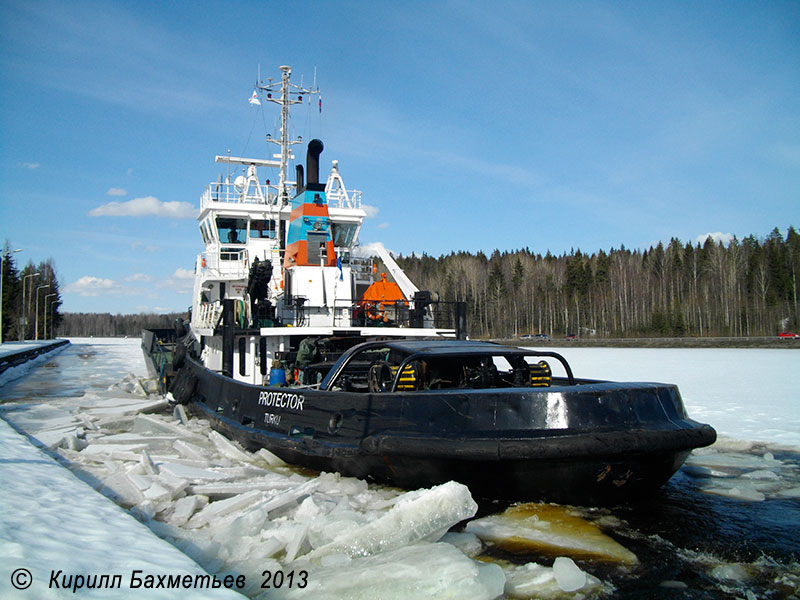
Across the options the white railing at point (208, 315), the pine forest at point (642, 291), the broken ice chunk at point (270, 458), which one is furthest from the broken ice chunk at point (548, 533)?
the pine forest at point (642, 291)

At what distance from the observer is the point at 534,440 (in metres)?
4.84

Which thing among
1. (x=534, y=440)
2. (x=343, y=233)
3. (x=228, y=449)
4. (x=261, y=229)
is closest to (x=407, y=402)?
(x=534, y=440)

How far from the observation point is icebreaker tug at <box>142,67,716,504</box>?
4945 mm

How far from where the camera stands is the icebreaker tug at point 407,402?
195 inches

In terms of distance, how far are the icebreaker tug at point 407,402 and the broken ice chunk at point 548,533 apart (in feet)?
0.57

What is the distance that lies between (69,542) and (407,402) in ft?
9.55

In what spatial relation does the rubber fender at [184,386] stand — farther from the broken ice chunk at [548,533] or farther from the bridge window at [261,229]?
the broken ice chunk at [548,533]

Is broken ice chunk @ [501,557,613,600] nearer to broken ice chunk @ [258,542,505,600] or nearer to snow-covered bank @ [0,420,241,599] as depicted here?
broken ice chunk @ [258,542,505,600]

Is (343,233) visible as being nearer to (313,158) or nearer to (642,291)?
(313,158)

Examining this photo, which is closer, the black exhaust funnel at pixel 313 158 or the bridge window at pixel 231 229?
the black exhaust funnel at pixel 313 158

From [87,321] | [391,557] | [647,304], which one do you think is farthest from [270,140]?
[87,321]

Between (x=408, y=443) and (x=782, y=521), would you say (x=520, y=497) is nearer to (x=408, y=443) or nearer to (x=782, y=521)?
(x=408, y=443)

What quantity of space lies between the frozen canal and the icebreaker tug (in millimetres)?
331

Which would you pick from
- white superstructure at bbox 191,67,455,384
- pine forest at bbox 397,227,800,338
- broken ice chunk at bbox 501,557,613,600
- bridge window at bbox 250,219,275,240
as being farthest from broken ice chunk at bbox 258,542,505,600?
pine forest at bbox 397,227,800,338
